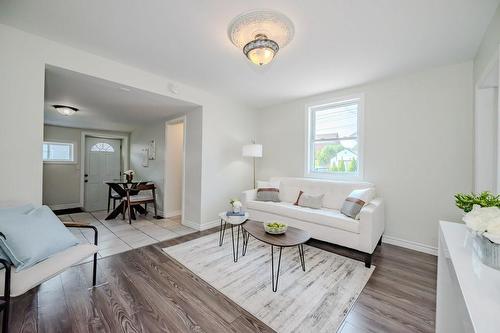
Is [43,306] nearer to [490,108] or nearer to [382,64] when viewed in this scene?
[382,64]

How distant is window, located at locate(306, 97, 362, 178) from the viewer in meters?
3.36

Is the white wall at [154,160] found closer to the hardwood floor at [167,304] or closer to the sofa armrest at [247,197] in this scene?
the sofa armrest at [247,197]

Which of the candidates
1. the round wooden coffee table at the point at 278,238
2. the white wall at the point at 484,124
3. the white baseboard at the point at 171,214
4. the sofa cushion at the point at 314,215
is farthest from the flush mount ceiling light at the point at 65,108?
the white wall at the point at 484,124

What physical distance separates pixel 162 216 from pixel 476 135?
17.5 feet

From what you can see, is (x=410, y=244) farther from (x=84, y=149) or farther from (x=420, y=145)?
(x=84, y=149)

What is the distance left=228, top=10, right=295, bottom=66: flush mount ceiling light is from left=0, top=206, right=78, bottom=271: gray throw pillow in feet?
7.55

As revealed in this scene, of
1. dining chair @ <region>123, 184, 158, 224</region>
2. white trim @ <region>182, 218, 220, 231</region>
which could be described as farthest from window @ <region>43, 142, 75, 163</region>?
white trim @ <region>182, 218, 220, 231</region>

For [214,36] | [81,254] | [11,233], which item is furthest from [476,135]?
[11,233]

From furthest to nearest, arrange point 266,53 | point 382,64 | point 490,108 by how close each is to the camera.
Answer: point 382,64, point 490,108, point 266,53

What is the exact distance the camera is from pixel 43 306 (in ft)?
5.37

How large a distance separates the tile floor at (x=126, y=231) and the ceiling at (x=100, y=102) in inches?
88.3

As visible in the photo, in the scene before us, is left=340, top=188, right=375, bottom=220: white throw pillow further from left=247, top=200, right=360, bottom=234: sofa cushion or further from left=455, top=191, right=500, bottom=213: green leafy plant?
left=455, top=191, right=500, bottom=213: green leafy plant

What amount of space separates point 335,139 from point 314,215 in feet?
5.15

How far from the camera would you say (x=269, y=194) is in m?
3.62
